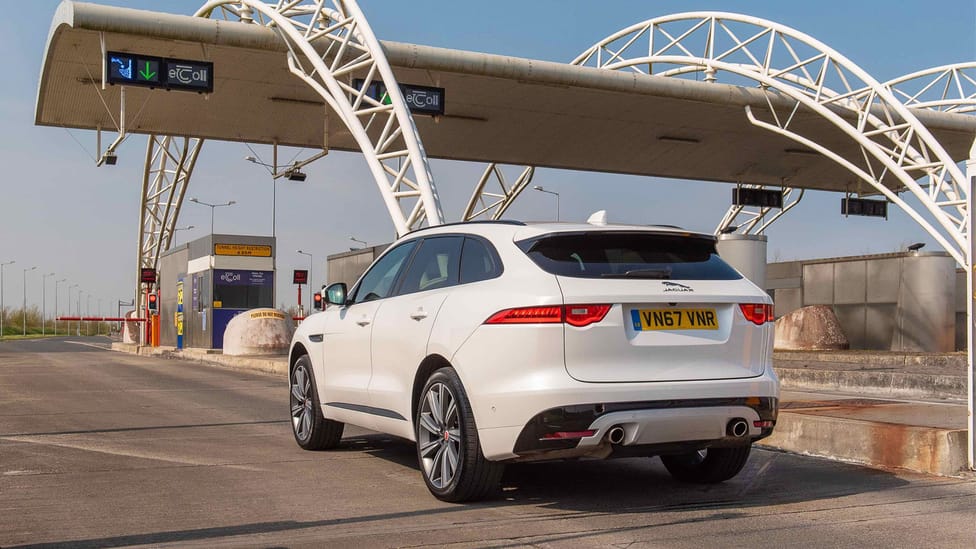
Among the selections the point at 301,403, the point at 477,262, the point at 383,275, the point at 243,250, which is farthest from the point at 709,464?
the point at 243,250

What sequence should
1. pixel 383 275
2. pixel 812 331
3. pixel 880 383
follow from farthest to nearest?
pixel 812 331 → pixel 880 383 → pixel 383 275

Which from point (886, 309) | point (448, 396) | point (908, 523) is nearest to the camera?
point (908, 523)

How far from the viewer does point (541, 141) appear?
116 feet

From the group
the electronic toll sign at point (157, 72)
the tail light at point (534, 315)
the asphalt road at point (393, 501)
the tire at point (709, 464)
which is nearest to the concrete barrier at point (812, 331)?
the electronic toll sign at point (157, 72)

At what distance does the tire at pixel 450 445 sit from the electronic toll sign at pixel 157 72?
56.8 feet

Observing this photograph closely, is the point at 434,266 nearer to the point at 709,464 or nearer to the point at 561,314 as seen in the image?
the point at 561,314

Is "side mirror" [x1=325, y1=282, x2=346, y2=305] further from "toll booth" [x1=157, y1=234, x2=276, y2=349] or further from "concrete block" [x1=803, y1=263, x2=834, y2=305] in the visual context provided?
"toll booth" [x1=157, y1=234, x2=276, y2=349]

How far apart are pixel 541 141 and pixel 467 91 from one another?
7445 millimetres

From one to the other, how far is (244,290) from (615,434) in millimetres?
33485

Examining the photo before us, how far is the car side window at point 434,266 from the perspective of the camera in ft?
21.6

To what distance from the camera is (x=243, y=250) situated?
122 feet

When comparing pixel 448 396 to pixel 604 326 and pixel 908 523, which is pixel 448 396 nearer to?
pixel 604 326

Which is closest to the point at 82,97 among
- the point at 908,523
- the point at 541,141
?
the point at 541,141

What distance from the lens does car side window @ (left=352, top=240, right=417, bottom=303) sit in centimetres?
745
